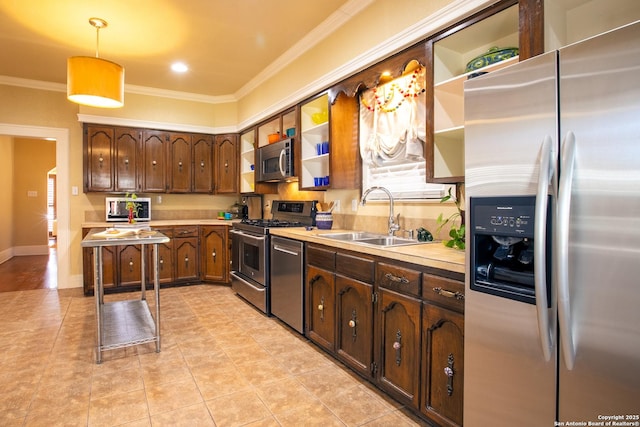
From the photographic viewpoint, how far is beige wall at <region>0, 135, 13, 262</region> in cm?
719

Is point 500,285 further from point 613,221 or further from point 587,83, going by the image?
point 587,83

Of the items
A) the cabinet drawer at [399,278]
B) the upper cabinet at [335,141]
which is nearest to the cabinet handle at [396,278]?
the cabinet drawer at [399,278]

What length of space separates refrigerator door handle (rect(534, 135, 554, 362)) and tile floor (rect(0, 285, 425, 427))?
1060 mm

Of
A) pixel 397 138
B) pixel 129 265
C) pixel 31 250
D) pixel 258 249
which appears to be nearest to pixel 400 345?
pixel 397 138

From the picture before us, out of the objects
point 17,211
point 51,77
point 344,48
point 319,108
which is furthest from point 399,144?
point 17,211

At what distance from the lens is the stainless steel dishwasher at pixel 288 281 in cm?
304

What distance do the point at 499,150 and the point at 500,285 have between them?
1.64ft

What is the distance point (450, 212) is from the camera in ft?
8.16

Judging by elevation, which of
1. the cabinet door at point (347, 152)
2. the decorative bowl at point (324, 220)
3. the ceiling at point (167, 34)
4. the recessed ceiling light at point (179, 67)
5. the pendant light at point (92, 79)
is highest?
the recessed ceiling light at point (179, 67)

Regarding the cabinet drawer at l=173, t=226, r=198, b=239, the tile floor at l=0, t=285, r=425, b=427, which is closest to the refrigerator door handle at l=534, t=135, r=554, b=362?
the tile floor at l=0, t=285, r=425, b=427

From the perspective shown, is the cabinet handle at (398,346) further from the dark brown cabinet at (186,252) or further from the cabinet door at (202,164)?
the cabinet door at (202,164)

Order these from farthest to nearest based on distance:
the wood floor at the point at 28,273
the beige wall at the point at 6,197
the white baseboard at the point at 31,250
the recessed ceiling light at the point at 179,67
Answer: the white baseboard at the point at 31,250 → the beige wall at the point at 6,197 → the wood floor at the point at 28,273 → the recessed ceiling light at the point at 179,67

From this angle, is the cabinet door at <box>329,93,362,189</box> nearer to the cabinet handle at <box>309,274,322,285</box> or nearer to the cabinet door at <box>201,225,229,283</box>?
the cabinet handle at <box>309,274,322,285</box>

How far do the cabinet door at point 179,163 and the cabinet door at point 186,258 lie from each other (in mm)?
803
